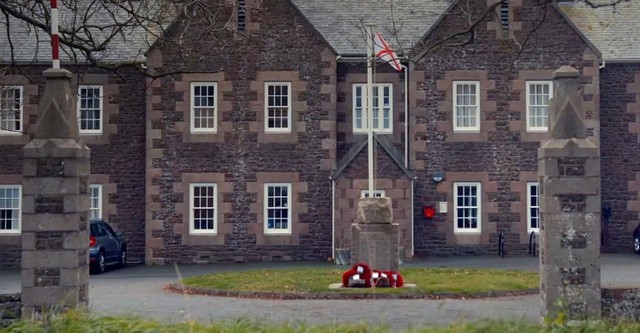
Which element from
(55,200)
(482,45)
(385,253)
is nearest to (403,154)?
(482,45)

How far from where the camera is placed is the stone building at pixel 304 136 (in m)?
37.3

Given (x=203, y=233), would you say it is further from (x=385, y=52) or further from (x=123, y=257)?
(x=385, y=52)

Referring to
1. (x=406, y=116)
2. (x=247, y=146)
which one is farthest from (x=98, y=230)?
(x=406, y=116)

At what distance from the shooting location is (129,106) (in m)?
38.6

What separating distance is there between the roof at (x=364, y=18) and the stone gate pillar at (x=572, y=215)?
20.4 meters

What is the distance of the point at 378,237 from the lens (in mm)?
26859

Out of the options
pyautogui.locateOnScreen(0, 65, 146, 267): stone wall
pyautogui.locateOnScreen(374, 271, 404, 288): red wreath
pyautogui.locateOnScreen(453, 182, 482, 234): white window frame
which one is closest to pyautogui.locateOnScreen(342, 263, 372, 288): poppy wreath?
pyautogui.locateOnScreen(374, 271, 404, 288): red wreath

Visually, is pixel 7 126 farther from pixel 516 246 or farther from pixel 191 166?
pixel 516 246

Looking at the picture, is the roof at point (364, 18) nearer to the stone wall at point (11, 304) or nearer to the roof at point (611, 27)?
the roof at point (611, 27)

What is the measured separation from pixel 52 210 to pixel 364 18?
23170 millimetres

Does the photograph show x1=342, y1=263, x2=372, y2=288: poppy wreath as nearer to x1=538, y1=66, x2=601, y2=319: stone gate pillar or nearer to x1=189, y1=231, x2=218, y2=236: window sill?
x1=538, y1=66, x2=601, y2=319: stone gate pillar

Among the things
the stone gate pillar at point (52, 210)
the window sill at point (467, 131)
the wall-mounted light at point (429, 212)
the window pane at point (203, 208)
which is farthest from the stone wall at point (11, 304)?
the window sill at point (467, 131)

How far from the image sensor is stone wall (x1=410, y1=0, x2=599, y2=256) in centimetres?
3781

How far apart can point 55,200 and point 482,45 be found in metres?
22.3
